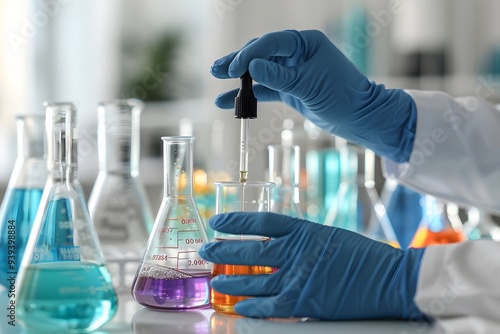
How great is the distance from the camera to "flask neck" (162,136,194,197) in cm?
115

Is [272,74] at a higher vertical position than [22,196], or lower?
higher

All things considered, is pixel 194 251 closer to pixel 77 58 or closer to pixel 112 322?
pixel 112 322

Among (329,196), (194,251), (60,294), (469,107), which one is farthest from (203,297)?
(329,196)

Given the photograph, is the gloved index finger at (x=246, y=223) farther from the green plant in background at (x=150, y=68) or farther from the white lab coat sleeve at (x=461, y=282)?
the green plant in background at (x=150, y=68)

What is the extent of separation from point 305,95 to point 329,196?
1.18 metres

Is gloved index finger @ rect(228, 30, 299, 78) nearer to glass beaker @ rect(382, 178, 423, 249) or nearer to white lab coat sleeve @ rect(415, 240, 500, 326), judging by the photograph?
white lab coat sleeve @ rect(415, 240, 500, 326)

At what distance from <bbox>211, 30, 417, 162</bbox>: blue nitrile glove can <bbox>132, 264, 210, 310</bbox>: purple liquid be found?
13.7 inches

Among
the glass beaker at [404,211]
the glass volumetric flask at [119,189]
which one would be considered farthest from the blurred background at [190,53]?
the glass volumetric flask at [119,189]

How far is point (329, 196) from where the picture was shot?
2594mm

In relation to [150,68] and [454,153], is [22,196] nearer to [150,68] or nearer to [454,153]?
[454,153]

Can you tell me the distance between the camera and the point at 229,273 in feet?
3.77

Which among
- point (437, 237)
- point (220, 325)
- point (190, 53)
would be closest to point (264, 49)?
point (220, 325)

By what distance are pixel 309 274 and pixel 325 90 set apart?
47 centimetres

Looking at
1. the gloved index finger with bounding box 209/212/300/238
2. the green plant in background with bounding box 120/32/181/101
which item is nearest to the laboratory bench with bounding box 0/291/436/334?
the gloved index finger with bounding box 209/212/300/238
